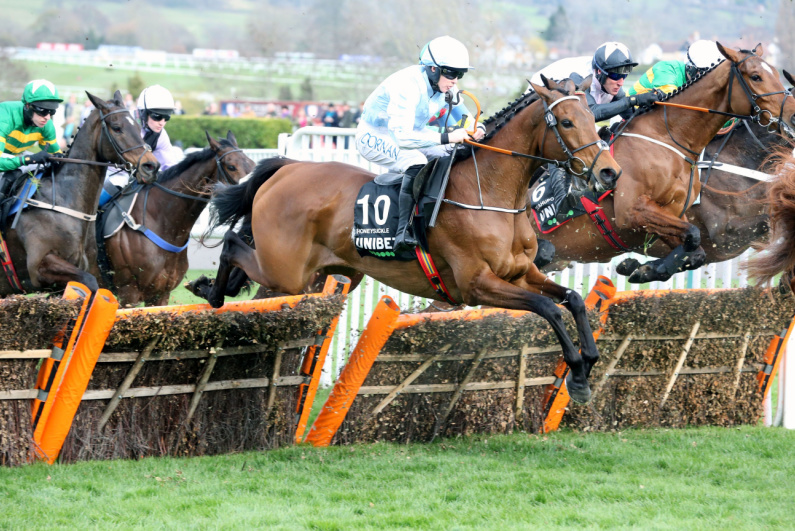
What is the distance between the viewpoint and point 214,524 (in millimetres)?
3820

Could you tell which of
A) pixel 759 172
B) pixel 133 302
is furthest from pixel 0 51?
pixel 759 172

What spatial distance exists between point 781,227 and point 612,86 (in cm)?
215

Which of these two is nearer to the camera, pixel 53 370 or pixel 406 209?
pixel 53 370

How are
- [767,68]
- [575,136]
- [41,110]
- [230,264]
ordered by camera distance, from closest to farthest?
[575,136] < [230,264] < [767,68] < [41,110]

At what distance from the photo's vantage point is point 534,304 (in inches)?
180

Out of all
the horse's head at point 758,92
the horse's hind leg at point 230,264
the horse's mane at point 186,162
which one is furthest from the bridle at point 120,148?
the horse's head at point 758,92

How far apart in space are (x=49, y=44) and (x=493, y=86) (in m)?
29.4

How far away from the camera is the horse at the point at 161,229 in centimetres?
673

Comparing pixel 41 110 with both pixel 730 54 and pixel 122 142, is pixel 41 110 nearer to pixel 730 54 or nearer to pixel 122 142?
pixel 122 142

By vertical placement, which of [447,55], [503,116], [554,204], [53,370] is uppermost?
[447,55]

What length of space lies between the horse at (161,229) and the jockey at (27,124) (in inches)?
29.7

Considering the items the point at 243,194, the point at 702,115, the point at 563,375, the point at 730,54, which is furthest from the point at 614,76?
the point at 243,194

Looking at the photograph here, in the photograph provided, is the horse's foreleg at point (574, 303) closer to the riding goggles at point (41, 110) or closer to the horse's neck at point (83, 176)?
the horse's neck at point (83, 176)

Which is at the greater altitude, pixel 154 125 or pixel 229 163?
pixel 154 125
